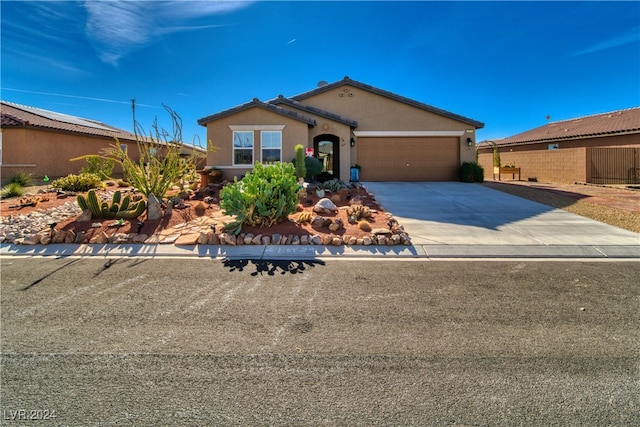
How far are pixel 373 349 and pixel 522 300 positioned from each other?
244cm

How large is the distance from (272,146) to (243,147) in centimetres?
143

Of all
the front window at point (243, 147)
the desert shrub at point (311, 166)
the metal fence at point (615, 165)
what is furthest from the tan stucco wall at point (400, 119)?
the metal fence at point (615, 165)

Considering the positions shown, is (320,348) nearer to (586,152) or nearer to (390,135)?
(390,135)

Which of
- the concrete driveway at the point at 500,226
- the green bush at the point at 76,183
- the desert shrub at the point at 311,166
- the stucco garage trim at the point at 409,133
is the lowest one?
the concrete driveway at the point at 500,226

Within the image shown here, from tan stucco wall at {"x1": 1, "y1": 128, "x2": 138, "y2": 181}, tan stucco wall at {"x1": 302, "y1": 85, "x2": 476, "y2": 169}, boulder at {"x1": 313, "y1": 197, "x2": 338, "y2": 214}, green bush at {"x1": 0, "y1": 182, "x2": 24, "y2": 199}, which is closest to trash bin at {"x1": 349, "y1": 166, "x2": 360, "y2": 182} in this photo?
tan stucco wall at {"x1": 302, "y1": 85, "x2": 476, "y2": 169}

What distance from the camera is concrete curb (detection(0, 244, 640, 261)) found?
6488mm

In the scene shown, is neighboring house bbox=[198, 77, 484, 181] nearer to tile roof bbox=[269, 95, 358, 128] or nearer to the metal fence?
tile roof bbox=[269, 95, 358, 128]

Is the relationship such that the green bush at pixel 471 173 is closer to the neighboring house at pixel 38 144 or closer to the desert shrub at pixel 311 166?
the desert shrub at pixel 311 166

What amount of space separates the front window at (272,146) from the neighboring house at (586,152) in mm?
17875

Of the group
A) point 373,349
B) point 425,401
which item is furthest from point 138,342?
point 425,401

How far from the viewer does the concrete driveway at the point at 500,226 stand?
7055 millimetres

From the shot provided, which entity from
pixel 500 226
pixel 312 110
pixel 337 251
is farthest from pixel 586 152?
pixel 337 251

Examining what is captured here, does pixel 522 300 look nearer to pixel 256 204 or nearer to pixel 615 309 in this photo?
pixel 615 309

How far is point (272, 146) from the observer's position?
54.5 feet
